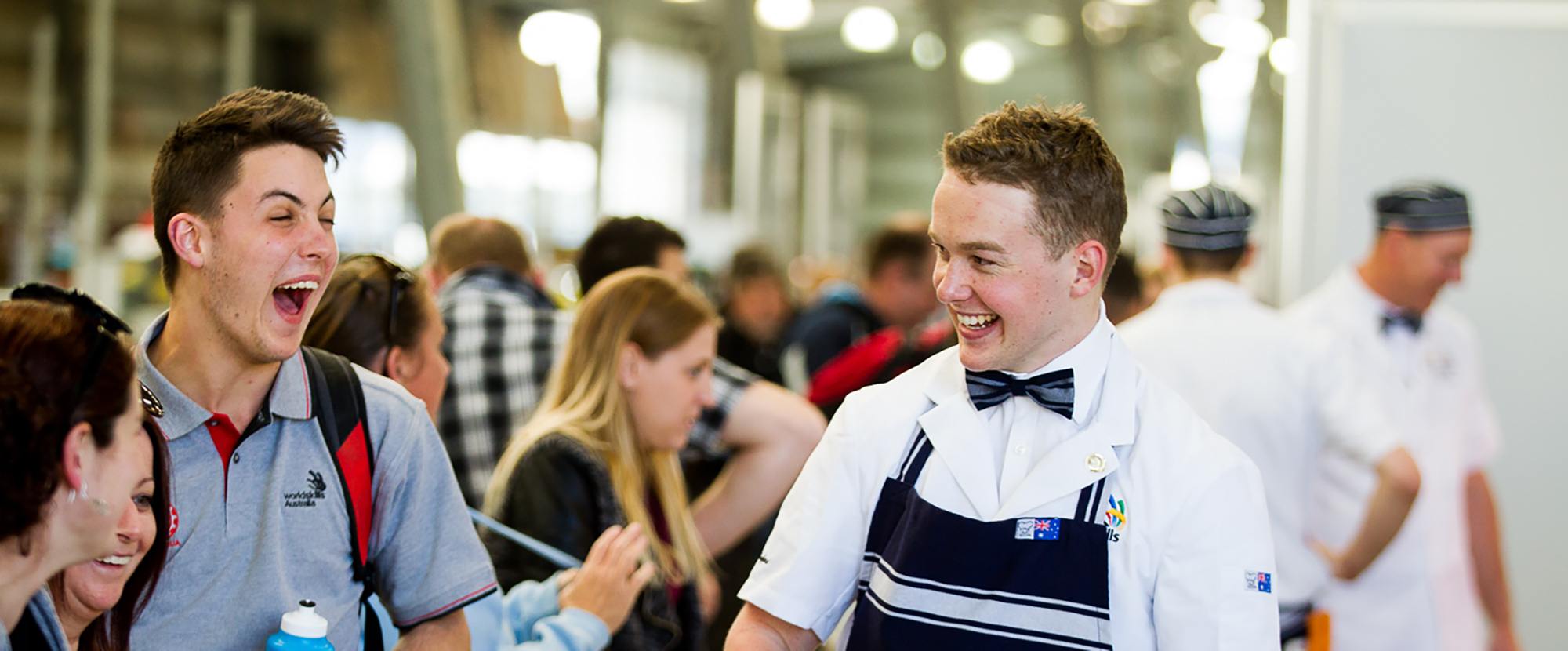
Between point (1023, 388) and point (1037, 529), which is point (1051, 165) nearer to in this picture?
point (1023, 388)

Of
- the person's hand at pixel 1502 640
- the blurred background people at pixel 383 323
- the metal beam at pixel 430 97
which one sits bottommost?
the person's hand at pixel 1502 640

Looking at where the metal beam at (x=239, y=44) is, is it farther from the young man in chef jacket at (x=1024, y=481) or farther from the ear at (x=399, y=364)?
the young man in chef jacket at (x=1024, y=481)

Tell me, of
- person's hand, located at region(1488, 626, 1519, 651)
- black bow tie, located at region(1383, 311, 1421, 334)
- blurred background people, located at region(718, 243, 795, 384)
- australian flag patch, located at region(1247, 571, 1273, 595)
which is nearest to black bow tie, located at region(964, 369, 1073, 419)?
australian flag patch, located at region(1247, 571, 1273, 595)

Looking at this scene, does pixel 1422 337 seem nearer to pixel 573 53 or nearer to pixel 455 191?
pixel 455 191

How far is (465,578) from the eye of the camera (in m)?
1.92

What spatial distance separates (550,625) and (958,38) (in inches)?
433

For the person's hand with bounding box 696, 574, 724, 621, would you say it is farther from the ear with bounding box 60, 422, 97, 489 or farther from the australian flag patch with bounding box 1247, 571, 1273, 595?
the ear with bounding box 60, 422, 97, 489

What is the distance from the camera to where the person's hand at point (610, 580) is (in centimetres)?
237

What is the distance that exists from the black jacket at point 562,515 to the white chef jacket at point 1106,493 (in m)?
0.84

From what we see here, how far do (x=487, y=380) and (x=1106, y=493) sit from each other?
2.15 m

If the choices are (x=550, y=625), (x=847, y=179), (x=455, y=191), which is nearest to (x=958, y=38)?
(x=847, y=179)

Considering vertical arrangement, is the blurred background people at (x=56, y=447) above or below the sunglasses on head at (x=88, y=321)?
below

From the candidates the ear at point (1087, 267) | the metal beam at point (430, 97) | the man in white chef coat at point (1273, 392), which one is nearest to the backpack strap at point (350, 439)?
the ear at point (1087, 267)

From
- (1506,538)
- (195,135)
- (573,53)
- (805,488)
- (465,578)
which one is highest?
(573,53)
